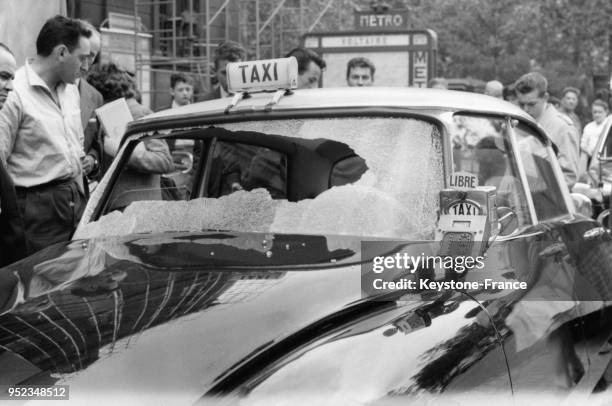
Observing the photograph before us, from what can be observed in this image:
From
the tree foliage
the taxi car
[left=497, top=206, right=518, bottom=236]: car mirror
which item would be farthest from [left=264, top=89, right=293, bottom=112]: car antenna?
the tree foliage

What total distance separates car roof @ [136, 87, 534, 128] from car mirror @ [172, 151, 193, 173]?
40.3 inches

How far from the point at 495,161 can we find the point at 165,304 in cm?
194

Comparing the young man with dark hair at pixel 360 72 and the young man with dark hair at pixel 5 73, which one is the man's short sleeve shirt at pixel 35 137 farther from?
the young man with dark hair at pixel 360 72

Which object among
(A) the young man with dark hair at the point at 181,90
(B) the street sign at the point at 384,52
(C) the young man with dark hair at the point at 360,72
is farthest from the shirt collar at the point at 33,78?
(B) the street sign at the point at 384,52

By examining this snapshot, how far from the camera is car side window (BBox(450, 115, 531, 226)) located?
13.5 feet

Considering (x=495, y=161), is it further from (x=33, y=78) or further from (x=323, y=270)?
(x=33, y=78)

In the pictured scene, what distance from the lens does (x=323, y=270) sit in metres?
3.07

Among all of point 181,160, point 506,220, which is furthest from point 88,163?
point 506,220

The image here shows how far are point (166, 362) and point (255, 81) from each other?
1747mm

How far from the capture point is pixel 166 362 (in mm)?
2463

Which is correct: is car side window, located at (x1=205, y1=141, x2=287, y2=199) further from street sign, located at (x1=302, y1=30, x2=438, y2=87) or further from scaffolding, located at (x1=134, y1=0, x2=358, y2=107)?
street sign, located at (x1=302, y1=30, x2=438, y2=87)

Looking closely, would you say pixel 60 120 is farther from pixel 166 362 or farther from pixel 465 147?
pixel 166 362

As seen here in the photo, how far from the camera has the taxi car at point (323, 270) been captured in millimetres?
2508

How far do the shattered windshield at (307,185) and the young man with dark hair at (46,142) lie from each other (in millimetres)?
1201
